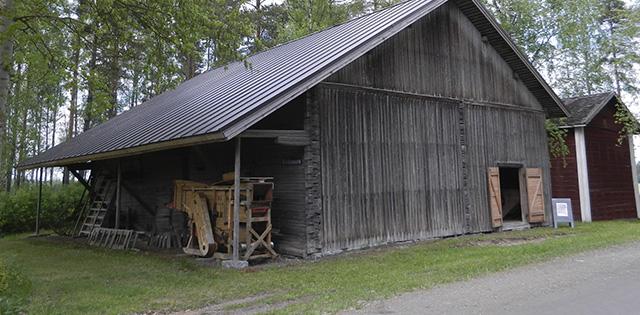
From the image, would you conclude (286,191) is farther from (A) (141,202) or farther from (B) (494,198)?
(B) (494,198)

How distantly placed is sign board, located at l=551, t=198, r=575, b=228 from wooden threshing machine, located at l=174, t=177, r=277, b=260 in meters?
9.82

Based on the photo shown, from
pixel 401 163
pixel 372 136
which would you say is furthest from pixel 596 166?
pixel 372 136

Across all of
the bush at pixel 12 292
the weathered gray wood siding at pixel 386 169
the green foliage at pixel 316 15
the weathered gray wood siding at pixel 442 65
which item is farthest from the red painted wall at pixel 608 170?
the bush at pixel 12 292

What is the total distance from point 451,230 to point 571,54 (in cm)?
1853

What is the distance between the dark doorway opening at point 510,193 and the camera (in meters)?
18.4

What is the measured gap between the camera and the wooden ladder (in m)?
14.9

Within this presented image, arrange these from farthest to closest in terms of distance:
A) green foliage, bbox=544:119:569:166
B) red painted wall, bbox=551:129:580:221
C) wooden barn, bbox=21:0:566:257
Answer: red painted wall, bbox=551:129:580:221, green foliage, bbox=544:119:569:166, wooden barn, bbox=21:0:566:257

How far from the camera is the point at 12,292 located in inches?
236

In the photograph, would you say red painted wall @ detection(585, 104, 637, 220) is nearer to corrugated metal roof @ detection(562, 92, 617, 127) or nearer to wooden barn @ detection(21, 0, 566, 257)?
corrugated metal roof @ detection(562, 92, 617, 127)

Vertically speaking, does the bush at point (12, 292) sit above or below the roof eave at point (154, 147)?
below

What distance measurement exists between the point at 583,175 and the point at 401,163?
425 inches

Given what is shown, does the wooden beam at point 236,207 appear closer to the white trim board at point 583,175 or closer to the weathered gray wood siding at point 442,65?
the weathered gray wood siding at point 442,65

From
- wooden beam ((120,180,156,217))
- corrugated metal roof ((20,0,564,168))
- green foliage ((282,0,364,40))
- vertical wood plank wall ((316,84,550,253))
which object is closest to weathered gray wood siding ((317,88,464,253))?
vertical wood plank wall ((316,84,550,253))

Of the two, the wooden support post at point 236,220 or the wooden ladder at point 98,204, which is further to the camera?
the wooden ladder at point 98,204
